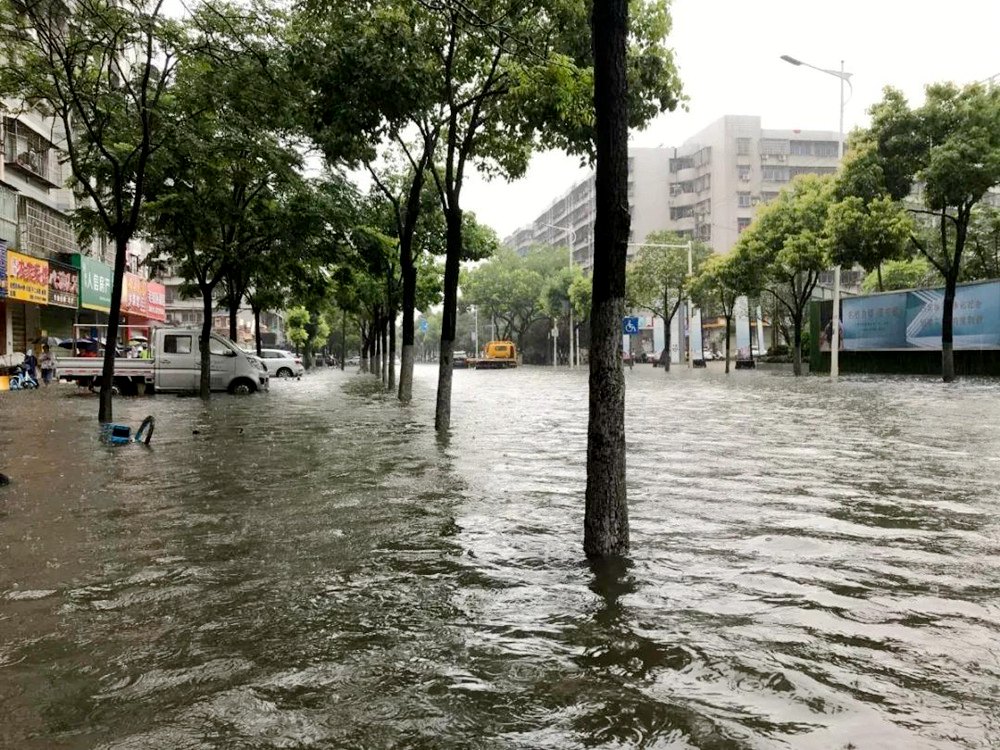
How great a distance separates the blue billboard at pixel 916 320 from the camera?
27047mm

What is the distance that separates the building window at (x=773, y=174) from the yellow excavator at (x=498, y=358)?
32.6 m

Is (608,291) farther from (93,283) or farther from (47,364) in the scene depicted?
(93,283)

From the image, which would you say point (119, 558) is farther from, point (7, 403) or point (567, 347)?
point (567, 347)

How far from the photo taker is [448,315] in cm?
1328

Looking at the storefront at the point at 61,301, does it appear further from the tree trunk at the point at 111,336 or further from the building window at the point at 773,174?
the building window at the point at 773,174

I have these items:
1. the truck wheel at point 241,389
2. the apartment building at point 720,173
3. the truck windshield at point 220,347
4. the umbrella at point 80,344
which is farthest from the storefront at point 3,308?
the apartment building at point 720,173

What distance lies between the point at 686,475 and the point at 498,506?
266cm

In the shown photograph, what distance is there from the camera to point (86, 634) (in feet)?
12.8

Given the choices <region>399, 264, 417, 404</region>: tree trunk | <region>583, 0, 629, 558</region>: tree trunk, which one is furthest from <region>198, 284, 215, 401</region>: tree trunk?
<region>583, 0, 629, 558</region>: tree trunk

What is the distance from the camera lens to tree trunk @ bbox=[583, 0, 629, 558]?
4.91 metres

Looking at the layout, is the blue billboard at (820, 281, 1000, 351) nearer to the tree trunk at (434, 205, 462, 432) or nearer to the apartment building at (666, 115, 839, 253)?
the tree trunk at (434, 205, 462, 432)

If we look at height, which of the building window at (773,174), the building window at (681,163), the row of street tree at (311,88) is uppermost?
the building window at (681,163)

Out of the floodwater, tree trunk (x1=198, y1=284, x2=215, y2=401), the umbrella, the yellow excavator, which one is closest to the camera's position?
the floodwater

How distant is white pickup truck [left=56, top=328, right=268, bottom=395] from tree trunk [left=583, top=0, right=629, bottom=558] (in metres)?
20.3
